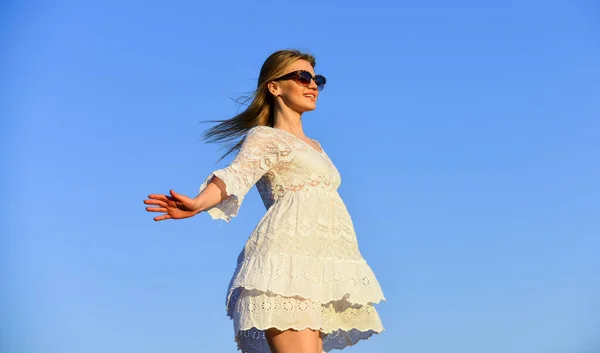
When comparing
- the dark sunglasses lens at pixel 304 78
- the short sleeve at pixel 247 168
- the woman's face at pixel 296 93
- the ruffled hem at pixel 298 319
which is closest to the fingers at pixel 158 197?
the short sleeve at pixel 247 168

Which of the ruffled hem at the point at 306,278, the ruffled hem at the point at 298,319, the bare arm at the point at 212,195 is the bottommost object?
the ruffled hem at the point at 298,319

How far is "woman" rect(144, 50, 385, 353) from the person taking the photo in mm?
5367

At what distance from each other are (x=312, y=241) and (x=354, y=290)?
0.43m

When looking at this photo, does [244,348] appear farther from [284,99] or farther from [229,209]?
[284,99]

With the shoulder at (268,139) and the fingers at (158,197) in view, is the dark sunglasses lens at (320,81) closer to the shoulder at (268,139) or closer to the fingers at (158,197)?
the shoulder at (268,139)

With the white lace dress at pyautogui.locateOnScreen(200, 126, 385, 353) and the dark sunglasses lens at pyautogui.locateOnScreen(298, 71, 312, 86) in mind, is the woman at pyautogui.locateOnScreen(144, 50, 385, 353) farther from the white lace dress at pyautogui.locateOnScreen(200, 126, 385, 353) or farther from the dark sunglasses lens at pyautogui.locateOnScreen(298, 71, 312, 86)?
the dark sunglasses lens at pyautogui.locateOnScreen(298, 71, 312, 86)

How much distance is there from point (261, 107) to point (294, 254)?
1.60 metres

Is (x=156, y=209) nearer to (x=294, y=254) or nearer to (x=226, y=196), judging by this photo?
(x=226, y=196)

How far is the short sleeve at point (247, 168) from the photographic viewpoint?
17.9ft

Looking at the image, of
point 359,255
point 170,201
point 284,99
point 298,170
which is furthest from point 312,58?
point 170,201

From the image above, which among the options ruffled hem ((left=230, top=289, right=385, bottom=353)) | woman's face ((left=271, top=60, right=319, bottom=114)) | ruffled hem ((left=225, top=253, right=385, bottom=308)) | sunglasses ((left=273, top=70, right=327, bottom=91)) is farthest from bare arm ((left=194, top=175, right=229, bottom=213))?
sunglasses ((left=273, top=70, right=327, bottom=91))

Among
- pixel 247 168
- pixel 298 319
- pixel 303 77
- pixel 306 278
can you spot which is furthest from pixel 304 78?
pixel 298 319

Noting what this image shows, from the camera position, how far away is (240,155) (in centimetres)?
568

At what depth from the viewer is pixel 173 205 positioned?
5.16 m
